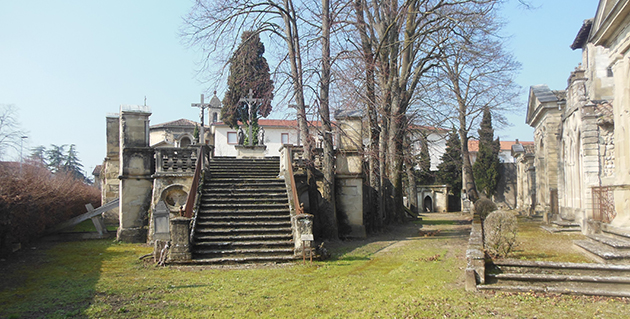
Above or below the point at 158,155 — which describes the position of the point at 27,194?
below

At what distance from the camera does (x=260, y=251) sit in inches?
455

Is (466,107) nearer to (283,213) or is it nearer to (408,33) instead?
(408,33)

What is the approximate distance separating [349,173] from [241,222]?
5.04 m

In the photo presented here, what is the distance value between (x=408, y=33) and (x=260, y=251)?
12.8 metres

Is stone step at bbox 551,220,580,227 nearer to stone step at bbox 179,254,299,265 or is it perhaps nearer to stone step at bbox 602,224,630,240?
stone step at bbox 602,224,630,240

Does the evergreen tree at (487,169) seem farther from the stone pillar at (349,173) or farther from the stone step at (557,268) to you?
the stone step at (557,268)

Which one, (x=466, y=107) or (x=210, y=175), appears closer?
(x=210, y=175)

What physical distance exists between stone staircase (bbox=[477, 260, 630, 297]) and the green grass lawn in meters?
0.26

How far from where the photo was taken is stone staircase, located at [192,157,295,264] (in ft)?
37.6

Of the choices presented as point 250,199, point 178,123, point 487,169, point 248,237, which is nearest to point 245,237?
point 248,237

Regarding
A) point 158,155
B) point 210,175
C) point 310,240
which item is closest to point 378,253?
point 310,240

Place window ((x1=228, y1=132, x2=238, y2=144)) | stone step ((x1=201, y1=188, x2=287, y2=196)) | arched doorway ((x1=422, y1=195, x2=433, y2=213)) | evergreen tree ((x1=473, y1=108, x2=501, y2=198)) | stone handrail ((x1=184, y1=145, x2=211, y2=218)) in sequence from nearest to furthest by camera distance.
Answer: stone handrail ((x1=184, y1=145, x2=211, y2=218)), stone step ((x1=201, y1=188, x2=287, y2=196)), evergreen tree ((x1=473, y1=108, x2=501, y2=198)), arched doorway ((x1=422, y1=195, x2=433, y2=213)), window ((x1=228, y1=132, x2=238, y2=144))

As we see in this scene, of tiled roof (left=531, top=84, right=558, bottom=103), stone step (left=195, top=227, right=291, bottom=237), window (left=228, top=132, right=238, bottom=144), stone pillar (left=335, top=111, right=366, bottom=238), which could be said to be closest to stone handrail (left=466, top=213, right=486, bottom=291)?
stone step (left=195, top=227, right=291, bottom=237)

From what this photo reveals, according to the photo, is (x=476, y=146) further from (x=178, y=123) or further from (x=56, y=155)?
(x=56, y=155)
